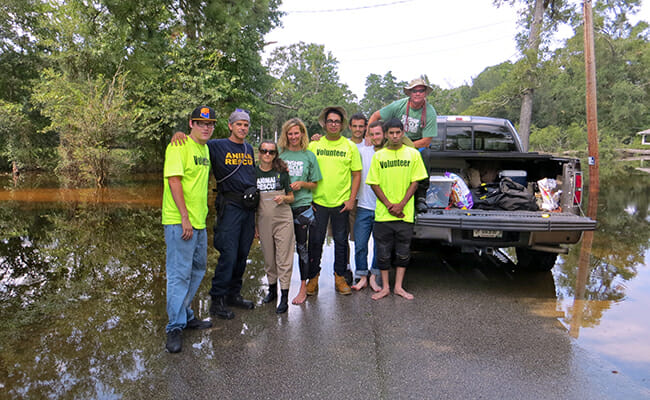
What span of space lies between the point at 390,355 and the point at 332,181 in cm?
195

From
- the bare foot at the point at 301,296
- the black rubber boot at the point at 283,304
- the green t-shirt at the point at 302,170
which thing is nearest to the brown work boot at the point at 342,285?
the bare foot at the point at 301,296

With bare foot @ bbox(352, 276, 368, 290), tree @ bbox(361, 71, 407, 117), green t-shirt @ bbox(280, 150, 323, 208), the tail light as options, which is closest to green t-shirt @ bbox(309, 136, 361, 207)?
green t-shirt @ bbox(280, 150, 323, 208)

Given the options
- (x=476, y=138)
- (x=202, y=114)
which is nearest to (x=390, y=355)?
(x=202, y=114)

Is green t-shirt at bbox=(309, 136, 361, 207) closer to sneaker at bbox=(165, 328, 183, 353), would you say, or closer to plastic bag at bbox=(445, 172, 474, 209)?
plastic bag at bbox=(445, 172, 474, 209)

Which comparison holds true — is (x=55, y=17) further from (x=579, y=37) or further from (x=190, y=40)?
(x=579, y=37)

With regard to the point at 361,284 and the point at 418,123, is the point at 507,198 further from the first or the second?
the point at 361,284

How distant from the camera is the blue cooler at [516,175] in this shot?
19.4 ft

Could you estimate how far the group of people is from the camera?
3.58 metres

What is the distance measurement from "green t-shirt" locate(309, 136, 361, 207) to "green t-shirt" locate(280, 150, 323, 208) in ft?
0.41

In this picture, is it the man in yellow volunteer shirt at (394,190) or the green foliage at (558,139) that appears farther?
the green foliage at (558,139)

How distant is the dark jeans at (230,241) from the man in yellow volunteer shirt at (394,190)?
1.40 meters

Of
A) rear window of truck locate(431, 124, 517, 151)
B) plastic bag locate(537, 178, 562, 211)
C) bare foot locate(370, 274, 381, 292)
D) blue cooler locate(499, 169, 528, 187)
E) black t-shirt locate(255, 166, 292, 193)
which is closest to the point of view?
black t-shirt locate(255, 166, 292, 193)

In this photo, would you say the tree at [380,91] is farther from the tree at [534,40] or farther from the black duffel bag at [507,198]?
the black duffel bag at [507,198]

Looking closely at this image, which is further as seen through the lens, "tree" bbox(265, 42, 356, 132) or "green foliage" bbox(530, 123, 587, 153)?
"tree" bbox(265, 42, 356, 132)
